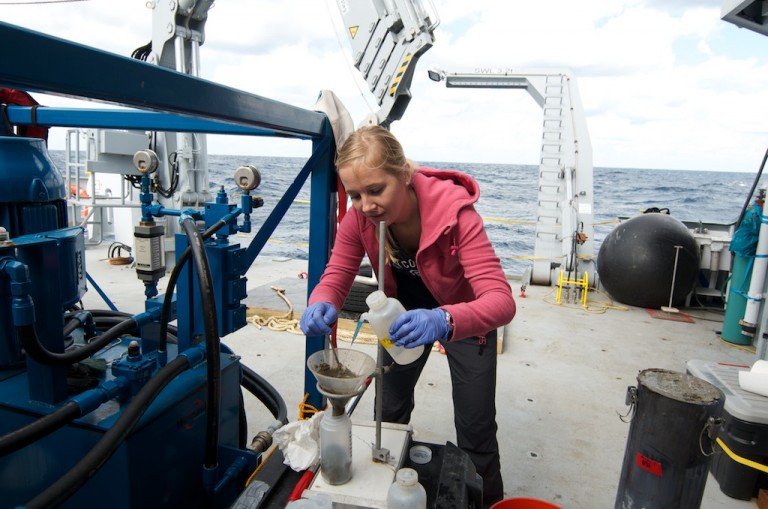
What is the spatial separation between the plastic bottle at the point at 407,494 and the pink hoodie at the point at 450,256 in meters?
0.45

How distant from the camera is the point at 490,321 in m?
1.55

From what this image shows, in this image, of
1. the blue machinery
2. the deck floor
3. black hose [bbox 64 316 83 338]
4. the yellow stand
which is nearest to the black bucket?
the deck floor

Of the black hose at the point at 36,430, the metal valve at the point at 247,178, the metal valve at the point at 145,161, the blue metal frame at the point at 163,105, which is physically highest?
the blue metal frame at the point at 163,105

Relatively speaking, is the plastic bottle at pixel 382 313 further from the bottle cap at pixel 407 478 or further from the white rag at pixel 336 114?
the white rag at pixel 336 114

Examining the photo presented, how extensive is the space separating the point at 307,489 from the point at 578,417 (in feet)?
8.57

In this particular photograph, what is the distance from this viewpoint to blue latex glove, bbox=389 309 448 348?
1378 mm

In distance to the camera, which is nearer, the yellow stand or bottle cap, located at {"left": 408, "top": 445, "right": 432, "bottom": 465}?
Result: bottle cap, located at {"left": 408, "top": 445, "right": 432, "bottom": 465}

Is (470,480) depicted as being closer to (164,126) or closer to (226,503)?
(226,503)

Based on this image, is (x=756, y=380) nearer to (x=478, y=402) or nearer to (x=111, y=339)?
(x=478, y=402)

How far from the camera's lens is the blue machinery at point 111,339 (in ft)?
3.93

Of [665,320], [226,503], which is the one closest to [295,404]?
[226,503]

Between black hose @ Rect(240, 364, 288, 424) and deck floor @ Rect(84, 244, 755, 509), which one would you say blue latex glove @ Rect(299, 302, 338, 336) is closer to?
black hose @ Rect(240, 364, 288, 424)

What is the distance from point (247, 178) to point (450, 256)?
0.96 metres

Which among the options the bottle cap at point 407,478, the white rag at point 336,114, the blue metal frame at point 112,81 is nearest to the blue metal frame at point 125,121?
the white rag at point 336,114
